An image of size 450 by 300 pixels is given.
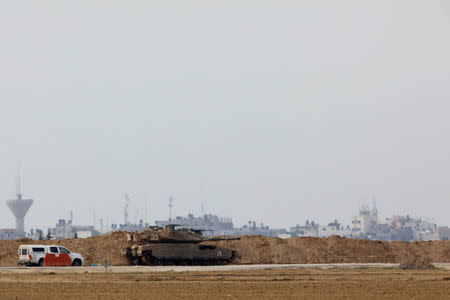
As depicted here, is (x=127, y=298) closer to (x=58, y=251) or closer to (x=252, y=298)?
(x=252, y=298)

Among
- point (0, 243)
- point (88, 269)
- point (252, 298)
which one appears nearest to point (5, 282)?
point (88, 269)

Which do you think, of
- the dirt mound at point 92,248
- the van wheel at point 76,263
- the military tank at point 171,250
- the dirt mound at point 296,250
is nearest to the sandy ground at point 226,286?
the van wheel at point 76,263

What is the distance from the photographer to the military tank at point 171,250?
58.1m

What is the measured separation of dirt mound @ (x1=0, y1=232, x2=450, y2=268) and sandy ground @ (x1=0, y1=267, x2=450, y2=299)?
718 inches

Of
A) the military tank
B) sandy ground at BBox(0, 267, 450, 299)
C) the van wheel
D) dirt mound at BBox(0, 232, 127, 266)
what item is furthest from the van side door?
sandy ground at BBox(0, 267, 450, 299)

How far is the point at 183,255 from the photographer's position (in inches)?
2311

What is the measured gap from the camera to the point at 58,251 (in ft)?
184

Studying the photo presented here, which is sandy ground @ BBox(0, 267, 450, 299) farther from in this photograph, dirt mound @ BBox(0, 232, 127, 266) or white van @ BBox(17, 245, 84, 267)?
dirt mound @ BBox(0, 232, 127, 266)

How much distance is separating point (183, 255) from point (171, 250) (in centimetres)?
89

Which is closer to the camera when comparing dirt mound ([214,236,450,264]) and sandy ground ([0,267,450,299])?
sandy ground ([0,267,450,299])

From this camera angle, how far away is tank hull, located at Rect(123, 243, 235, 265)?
2292 inches

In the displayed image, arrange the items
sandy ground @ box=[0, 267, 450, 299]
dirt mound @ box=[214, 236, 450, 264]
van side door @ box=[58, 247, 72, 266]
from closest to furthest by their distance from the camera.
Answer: sandy ground @ box=[0, 267, 450, 299] < van side door @ box=[58, 247, 72, 266] < dirt mound @ box=[214, 236, 450, 264]

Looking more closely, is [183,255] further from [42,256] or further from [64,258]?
[42,256]

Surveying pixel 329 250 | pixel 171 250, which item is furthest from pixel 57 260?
pixel 329 250
